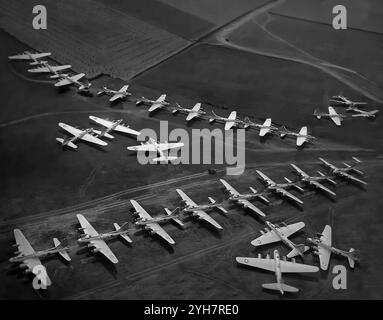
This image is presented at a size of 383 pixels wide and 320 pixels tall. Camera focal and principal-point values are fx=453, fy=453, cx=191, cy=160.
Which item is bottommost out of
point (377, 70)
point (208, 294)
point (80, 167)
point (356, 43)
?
point (208, 294)

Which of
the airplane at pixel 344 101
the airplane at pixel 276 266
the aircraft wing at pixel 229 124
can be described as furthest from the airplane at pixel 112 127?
the airplane at pixel 344 101

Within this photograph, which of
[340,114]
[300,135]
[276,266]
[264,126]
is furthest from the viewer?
[340,114]

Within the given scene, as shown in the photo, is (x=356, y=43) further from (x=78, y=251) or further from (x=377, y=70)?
(x=78, y=251)

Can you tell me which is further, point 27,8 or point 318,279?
point 27,8

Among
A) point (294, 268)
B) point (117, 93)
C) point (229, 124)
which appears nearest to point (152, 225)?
point (294, 268)

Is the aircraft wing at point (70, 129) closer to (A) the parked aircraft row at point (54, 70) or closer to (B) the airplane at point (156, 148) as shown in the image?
(B) the airplane at point (156, 148)

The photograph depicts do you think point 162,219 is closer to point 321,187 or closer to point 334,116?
point 321,187

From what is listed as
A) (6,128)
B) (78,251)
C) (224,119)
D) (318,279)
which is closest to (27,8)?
(6,128)
